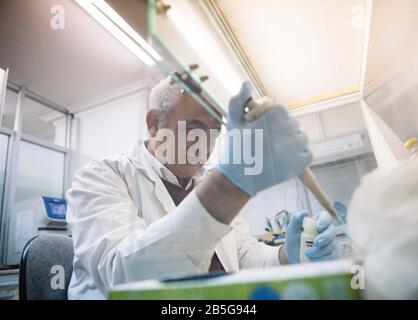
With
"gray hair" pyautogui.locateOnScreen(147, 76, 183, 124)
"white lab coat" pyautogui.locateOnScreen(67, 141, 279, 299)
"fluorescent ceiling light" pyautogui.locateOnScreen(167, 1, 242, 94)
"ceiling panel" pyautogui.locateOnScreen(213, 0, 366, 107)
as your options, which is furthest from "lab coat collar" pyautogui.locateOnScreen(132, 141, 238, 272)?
"ceiling panel" pyautogui.locateOnScreen(213, 0, 366, 107)

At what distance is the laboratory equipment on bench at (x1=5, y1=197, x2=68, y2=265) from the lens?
5.71 feet

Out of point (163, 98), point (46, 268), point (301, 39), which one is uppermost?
point (301, 39)

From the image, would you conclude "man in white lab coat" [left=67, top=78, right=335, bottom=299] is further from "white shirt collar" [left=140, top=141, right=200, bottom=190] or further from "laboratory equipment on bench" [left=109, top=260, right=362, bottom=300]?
"laboratory equipment on bench" [left=109, top=260, right=362, bottom=300]

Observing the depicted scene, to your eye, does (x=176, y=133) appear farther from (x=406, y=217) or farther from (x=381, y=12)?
(x=381, y=12)

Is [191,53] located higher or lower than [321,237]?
higher

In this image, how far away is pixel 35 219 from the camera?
6.19 ft

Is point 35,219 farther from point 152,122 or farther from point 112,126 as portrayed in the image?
point 152,122

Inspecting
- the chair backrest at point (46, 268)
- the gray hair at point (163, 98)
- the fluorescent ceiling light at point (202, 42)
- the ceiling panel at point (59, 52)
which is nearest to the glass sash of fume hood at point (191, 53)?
the fluorescent ceiling light at point (202, 42)

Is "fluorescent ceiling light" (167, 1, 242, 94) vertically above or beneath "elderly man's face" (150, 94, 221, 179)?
above

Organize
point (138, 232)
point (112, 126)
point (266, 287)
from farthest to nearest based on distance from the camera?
point (112, 126), point (138, 232), point (266, 287)

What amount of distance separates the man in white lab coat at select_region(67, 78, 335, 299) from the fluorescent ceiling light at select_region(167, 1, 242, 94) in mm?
58

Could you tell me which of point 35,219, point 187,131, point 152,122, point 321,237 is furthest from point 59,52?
Result: point 321,237

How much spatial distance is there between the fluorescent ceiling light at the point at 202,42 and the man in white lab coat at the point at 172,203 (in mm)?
58

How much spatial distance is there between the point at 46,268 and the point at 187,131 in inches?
22.8
